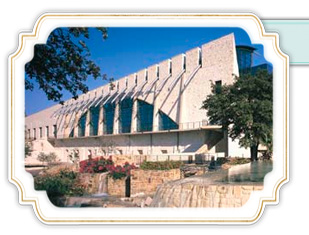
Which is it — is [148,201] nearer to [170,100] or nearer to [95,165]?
[95,165]

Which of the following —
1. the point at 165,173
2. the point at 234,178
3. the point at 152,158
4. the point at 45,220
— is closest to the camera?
the point at 45,220

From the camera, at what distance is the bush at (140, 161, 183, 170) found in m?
5.45

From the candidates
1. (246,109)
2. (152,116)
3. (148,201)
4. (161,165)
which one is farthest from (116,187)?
(246,109)

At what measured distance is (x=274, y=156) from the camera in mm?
4301

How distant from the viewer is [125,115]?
641 cm

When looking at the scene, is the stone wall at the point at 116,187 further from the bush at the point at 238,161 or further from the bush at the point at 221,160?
the bush at the point at 238,161

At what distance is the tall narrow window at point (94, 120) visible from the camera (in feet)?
19.1

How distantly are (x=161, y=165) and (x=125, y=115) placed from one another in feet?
4.45

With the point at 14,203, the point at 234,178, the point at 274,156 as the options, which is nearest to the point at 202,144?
the point at 234,178

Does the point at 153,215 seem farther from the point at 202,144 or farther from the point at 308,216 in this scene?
the point at 202,144

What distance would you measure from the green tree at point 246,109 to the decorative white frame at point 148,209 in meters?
0.35

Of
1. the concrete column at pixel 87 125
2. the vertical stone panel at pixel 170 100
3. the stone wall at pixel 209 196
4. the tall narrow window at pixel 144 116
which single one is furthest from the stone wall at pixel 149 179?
the vertical stone panel at pixel 170 100

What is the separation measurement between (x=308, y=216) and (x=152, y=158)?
2.48 meters

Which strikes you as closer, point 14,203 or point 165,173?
point 14,203
